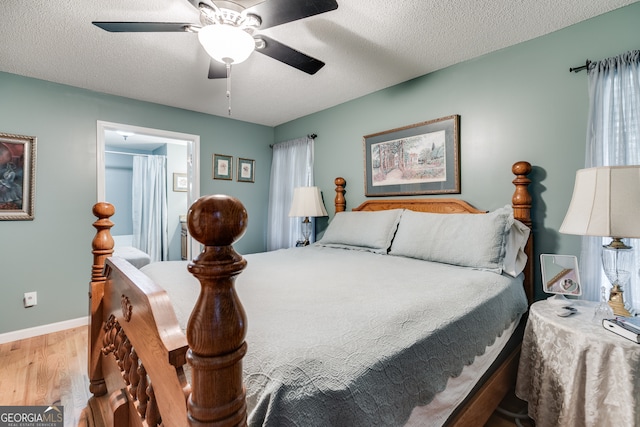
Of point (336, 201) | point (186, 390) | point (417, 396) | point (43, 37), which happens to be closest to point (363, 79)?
point (336, 201)

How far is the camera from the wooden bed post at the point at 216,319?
46 cm

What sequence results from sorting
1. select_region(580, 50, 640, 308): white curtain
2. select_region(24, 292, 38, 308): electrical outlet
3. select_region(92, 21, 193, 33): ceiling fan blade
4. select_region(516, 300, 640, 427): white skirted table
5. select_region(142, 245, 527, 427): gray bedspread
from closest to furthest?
select_region(142, 245, 527, 427): gray bedspread
select_region(516, 300, 640, 427): white skirted table
select_region(92, 21, 193, 33): ceiling fan blade
select_region(580, 50, 640, 308): white curtain
select_region(24, 292, 38, 308): electrical outlet

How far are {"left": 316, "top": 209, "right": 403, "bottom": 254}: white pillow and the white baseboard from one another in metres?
2.50

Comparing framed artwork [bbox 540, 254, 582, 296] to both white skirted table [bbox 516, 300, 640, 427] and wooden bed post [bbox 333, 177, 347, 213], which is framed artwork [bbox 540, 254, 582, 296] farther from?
wooden bed post [bbox 333, 177, 347, 213]

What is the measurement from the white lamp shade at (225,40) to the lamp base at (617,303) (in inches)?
83.2

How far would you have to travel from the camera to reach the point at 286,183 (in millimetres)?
4059

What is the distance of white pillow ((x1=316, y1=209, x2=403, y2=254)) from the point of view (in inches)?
97.1

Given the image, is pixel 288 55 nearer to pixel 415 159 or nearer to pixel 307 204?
pixel 415 159

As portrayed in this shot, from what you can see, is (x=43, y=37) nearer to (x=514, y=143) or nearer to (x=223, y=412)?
(x=223, y=412)

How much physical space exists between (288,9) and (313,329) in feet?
4.60

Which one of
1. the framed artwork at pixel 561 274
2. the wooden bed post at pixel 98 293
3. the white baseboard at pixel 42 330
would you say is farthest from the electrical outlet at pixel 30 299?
the framed artwork at pixel 561 274

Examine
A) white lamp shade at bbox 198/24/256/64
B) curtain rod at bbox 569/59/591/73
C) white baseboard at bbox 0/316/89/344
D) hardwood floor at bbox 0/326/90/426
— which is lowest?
hardwood floor at bbox 0/326/90/426

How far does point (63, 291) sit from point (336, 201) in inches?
112

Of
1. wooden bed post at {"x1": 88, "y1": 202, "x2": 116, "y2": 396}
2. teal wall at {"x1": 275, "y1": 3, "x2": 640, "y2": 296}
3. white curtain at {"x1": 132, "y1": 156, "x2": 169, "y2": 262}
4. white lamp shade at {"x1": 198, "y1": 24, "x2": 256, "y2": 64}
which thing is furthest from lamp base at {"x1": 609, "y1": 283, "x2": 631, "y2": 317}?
white curtain at {"x1": 132, "y1": 156, "x2": 169, "y2": 262}
